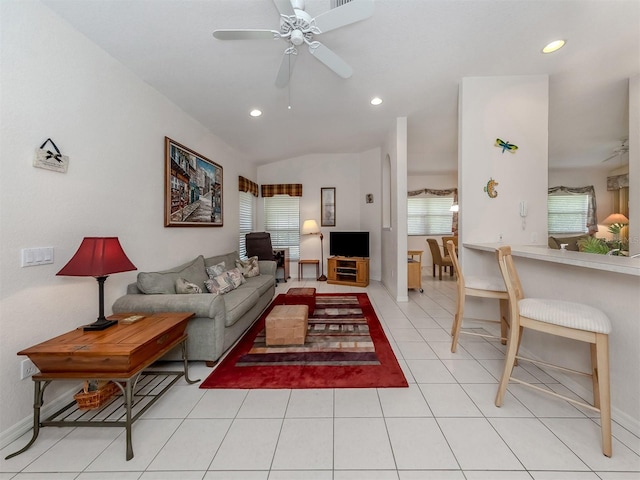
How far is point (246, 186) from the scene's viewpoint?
5.23m

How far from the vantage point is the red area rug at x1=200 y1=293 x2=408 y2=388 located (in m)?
2.07

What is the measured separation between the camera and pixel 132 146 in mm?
2471

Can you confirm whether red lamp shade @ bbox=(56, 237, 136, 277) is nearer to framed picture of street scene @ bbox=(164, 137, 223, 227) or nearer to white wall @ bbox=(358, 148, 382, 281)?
framed picture of street scene @ bbox=(164, 137, 223, 227)

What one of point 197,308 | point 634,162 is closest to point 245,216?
point 197,308

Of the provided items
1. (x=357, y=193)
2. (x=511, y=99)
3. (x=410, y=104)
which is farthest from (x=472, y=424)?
(x=357, y=193)

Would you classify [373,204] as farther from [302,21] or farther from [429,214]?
[302,21]

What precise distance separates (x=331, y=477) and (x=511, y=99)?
4.00 metres

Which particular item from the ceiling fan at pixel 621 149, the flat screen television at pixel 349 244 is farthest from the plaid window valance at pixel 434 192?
the ceiling fan at pixel 621 149

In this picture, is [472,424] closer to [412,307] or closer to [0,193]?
[412,307]

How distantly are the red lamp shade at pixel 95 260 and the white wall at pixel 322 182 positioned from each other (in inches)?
178

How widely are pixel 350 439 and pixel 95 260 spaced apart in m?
1.94

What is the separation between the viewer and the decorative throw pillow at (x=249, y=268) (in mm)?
4035

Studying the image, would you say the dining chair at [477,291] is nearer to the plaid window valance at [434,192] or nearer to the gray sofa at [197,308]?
the gray sofa at [197,308]

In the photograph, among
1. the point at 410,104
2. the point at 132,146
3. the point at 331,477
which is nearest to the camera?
the point at 331,477
